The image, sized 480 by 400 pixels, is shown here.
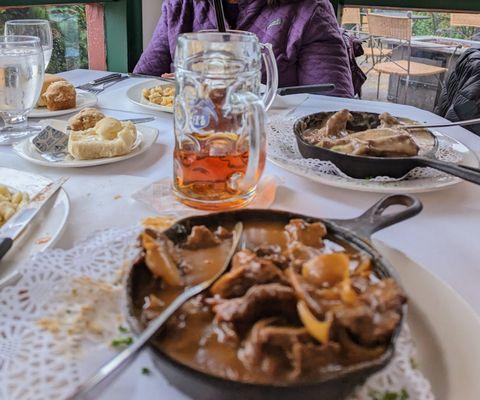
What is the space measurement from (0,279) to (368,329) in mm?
399

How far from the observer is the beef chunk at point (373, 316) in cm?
40

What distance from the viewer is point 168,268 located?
0.49 meters

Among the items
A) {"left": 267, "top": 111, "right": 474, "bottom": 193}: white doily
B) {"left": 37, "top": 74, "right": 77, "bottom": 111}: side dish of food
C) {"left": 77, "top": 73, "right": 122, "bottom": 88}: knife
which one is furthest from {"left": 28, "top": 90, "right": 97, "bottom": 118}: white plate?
{"left": 267, "top": 111, "right": 474, "bottom": 193}: white doily

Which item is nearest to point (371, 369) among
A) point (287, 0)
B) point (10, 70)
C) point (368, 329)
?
point (368, 329)

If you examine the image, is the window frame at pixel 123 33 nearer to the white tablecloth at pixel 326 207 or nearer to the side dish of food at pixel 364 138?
the white tablecloth at pixel 326 207

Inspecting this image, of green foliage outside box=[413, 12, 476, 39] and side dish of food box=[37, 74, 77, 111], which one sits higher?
green foliage outside box=[413, 12, 476, 39]

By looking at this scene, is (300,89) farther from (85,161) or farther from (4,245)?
(4,245)

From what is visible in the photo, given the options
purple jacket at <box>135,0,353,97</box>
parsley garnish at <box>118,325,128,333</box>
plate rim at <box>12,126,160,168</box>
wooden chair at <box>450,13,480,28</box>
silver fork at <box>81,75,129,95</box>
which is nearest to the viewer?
parsley garnish at <box>118,325,128,333</box>

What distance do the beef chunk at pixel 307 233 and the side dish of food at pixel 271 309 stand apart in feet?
0.04

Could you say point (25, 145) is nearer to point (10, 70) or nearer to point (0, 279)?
point (10, 70)

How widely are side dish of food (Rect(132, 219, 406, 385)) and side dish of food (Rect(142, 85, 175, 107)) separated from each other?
2.92 feet

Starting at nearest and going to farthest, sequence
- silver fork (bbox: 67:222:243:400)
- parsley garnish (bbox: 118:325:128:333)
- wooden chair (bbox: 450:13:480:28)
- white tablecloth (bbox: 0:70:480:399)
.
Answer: silver fork (bbox: 67:222:243:400) < parsley garnish (bbox: 118:325:128:333) < white tablecloth (bbox: 0:70:480:399) < wooden chair (bbox: 450:13:480:28)

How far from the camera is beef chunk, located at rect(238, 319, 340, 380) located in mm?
377

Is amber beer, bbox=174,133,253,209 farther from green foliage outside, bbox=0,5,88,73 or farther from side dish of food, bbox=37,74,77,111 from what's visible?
green foliage outside, bbox=0,5,88,73
